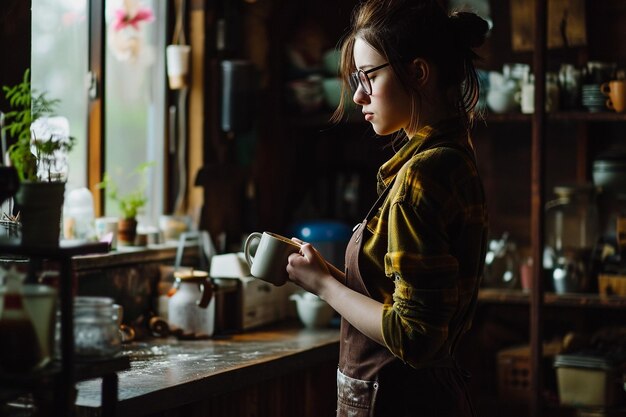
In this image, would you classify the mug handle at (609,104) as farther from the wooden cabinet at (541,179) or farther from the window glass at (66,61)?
the window glass at (66,61)

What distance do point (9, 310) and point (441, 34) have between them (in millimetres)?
982

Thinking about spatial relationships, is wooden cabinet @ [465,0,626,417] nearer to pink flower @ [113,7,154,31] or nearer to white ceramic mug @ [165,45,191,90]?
white ceramic mug @ [165,45,191,90]

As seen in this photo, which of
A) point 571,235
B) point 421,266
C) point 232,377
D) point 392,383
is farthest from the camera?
point 571,235

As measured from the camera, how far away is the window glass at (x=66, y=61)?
3162 millimetres

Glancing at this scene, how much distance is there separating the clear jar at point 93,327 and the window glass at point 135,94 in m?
1.69

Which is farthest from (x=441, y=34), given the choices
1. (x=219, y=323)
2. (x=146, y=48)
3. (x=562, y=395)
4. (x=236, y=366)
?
(x=562, y=395)

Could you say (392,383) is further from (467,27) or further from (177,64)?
(177,64)

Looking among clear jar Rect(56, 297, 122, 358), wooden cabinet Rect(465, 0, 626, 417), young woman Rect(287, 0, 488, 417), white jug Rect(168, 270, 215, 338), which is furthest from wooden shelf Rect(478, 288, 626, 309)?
clear jar Rect(56, 297, 122, 358)

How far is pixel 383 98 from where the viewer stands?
1.90 metres

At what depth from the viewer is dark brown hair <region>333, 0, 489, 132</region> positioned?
188cm

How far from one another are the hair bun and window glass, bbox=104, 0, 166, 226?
1.85 meters

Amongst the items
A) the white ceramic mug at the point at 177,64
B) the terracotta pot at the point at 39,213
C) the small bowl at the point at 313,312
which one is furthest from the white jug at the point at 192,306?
the terracotta pot at the point at 39,213

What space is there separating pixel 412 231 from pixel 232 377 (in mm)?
1065

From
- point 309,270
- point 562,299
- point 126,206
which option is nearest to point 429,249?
point 309,270
